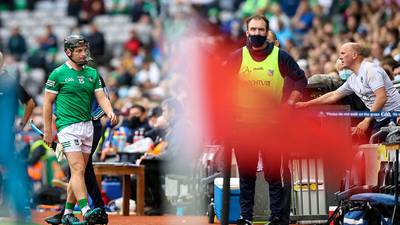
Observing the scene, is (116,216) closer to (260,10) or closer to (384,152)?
(384,152)

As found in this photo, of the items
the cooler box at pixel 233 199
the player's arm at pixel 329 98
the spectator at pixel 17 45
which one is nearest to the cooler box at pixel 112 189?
the cooler box at pixel 233 199

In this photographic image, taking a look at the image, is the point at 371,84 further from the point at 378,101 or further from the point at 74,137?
the point at 74,137

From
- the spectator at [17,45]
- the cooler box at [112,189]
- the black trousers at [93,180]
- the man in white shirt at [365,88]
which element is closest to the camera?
the man in white shirt at [365,88]

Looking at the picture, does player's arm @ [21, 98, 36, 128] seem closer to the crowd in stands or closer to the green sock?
the green sock

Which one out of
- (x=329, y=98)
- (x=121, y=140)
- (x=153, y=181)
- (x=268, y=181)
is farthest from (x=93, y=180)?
(x=121, y=140)

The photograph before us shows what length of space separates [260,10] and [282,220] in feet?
42.4

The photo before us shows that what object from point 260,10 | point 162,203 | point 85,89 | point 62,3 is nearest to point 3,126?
point 85,89

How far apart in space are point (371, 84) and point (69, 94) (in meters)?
3.11

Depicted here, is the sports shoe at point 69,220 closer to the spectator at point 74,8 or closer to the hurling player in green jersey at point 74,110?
the hurling player in green jersey at point 74,110

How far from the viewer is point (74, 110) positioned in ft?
42.7

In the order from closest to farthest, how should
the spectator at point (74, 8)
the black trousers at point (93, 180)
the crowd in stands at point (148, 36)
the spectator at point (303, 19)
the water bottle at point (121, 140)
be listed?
1. the black trousers at point (93, 180)
2. the water bottle at point (121, 140)
3. the crowd in stands at point (148, 36)
4. the spectator at point (303, 19)
5. the spectator at point (74, 8)

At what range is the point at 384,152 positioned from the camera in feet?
39.7

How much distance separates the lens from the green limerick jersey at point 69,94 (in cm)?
1301

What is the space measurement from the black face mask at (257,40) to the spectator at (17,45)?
67.3 ft
